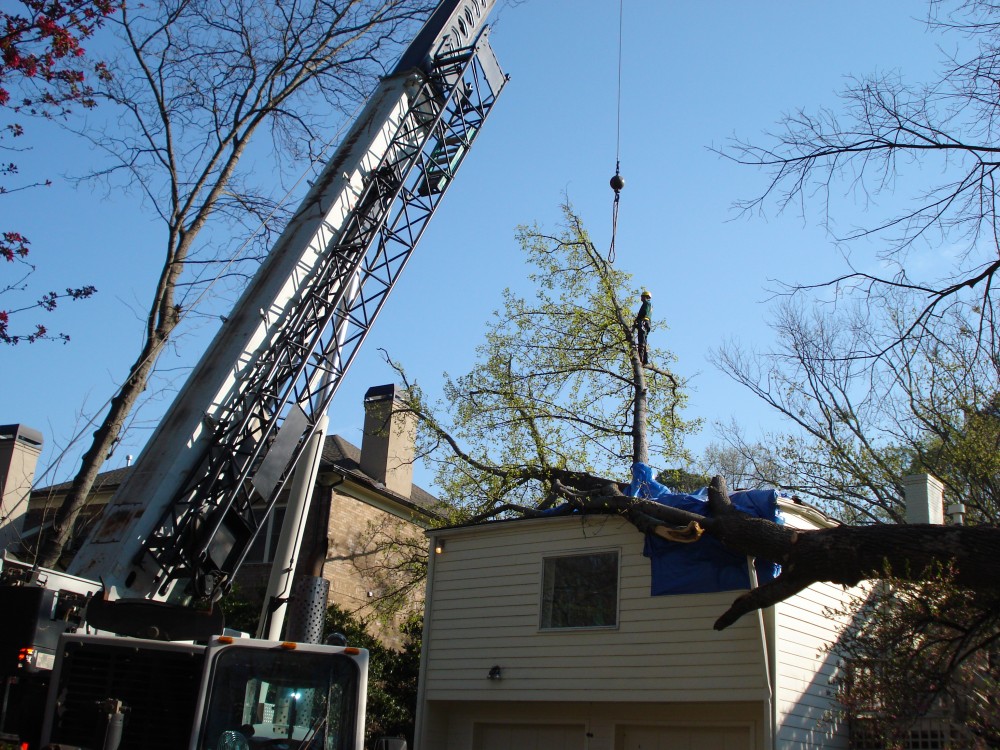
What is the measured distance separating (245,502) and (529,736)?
6231mm

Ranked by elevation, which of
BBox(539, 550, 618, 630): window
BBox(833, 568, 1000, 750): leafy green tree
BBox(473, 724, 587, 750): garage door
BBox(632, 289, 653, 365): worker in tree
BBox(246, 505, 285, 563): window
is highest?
BBox(632, 289, 653, 365): worker in tree

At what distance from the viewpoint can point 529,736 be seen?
43.1 ft

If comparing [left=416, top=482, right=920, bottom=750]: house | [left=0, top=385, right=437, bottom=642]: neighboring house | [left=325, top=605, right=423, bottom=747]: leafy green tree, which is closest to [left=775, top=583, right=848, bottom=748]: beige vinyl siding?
[left=416, top=482, right=920, bottom=750]: house

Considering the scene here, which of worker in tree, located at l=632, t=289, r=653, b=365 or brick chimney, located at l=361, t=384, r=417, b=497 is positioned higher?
worker in tree, located at l=632, t=289, r=653, b=365

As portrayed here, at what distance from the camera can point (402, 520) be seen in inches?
851

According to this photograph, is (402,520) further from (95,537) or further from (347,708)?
(347,708)

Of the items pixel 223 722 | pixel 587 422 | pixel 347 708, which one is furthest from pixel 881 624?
pixel 587 422

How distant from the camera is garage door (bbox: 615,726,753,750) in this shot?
11.5 metres

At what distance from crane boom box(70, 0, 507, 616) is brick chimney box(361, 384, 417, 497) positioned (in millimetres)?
9347

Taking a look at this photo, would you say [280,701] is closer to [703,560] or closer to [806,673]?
[703,560]

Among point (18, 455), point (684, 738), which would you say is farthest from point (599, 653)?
point (18, 455)

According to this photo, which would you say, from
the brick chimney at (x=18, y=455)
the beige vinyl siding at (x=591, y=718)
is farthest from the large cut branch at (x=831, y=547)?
the brick chimney at (x=18, y=455)

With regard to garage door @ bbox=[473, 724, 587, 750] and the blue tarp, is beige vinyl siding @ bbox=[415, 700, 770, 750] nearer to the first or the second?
garage door @ bbox=[473, 724, 587, 750]

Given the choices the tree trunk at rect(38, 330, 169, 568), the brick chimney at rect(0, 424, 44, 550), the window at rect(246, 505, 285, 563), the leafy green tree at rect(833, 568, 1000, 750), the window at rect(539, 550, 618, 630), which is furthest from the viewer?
the window at rect(246, 505, 285, 563)
